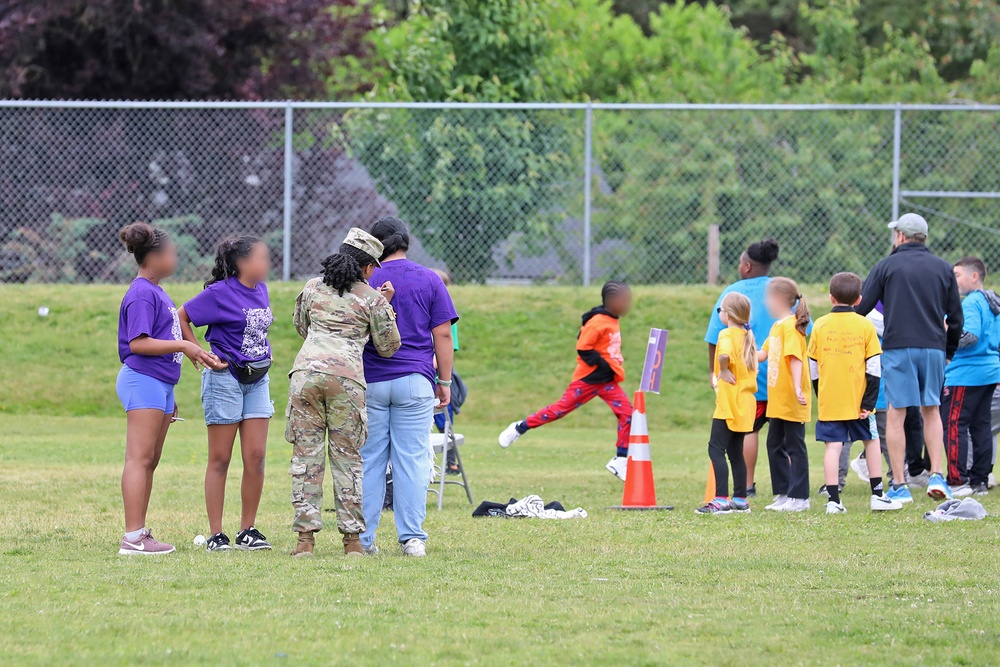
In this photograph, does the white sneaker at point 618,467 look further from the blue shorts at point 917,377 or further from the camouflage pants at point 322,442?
the camouflage pants at point 322,442

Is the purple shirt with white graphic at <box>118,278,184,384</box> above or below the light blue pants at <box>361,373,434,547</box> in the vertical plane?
above

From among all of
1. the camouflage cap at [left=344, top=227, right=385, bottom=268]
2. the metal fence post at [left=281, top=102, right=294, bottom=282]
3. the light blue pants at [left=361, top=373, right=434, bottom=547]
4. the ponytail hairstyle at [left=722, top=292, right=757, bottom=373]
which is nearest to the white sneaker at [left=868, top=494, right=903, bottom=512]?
the ponytail hairstyle at [left=722, top=292, right=757, bottom=373]

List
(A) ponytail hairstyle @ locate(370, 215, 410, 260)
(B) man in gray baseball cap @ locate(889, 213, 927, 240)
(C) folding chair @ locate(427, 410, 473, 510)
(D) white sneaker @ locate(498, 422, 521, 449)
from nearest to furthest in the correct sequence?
(A) ponytail hairstyle @ locate(370, 215, 410, 260) < (C) folding chair @ locate(427, 410, 473, 510) < (B) man in gray baseball cap @ locate(889, 213, 927, 240) < (D) white sneaker @ locate(498, 422, 521, 449)

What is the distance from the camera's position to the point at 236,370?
7.20 meters

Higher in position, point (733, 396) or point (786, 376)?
point (786, 376)

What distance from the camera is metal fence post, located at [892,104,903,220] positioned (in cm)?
1661

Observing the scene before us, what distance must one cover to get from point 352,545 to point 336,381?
0.94 meters

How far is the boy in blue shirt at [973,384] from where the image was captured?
10250 mm

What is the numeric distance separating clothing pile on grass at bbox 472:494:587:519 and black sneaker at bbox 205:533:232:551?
2055 mm

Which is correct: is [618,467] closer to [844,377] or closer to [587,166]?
[844,377]

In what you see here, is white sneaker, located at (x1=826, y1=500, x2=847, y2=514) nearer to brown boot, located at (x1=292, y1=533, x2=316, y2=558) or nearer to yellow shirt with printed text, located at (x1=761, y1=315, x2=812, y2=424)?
yellow shirt with printed text, located at (x1=761, y1=315, x2=812, y2=424)

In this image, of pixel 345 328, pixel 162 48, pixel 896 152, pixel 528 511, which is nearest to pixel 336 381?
pixel 345 328

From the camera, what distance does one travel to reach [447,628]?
5.27 meters

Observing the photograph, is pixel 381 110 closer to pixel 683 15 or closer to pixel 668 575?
pixel 668 575
